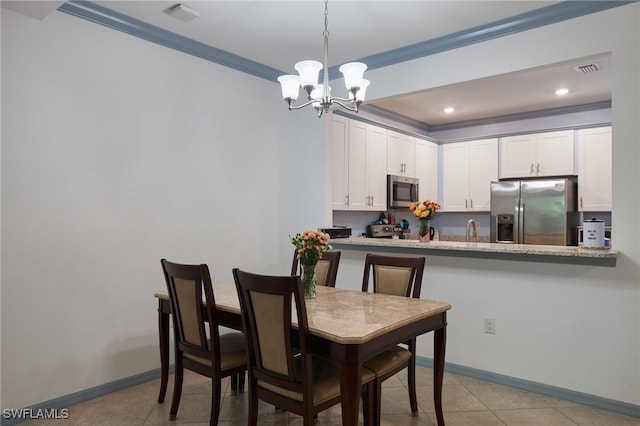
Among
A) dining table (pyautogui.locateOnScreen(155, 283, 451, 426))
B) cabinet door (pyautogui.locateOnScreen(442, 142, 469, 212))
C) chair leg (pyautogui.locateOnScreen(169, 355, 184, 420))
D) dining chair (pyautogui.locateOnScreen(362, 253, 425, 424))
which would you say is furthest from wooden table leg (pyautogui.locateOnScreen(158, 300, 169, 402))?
cabinet door (pyautogui.locateOnScreen(442, 142, 469, 212))

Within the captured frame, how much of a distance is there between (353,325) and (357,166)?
9.97 ft

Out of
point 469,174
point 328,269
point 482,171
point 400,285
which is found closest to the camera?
point 400,285

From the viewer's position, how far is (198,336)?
2.47 metres

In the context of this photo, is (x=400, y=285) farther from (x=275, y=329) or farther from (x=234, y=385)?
(x=234, y=385)

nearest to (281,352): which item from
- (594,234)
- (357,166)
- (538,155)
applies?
(594,234)

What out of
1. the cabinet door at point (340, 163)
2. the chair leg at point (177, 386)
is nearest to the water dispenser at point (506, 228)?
the cabinet door at point (340, 163)

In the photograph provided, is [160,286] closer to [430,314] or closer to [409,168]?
[430,314]

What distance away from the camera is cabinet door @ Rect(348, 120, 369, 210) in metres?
4.74

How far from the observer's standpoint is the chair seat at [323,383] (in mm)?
1969

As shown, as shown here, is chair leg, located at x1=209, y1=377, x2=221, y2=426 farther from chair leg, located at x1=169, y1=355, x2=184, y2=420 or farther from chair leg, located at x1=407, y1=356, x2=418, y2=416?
chair leg, located at x1=407, y1=356, x2=418, y2=416

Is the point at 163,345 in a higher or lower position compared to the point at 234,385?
higher

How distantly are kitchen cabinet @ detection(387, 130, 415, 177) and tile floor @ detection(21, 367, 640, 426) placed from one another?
292cm

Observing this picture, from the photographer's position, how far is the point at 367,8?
2934 mm

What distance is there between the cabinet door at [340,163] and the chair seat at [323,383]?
2.34 m
